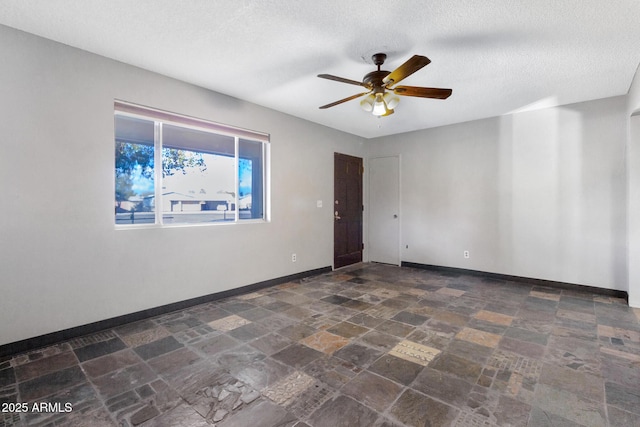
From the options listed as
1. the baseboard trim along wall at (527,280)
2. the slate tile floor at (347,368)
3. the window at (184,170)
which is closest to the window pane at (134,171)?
the window at (184,170)

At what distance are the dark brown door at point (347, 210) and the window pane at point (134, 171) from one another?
10.6 ft

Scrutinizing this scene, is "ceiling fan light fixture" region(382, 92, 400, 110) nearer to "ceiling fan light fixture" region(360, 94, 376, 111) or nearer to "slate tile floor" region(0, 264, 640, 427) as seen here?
"ceiling fan light fixture" region(360, 94, 376, 111)

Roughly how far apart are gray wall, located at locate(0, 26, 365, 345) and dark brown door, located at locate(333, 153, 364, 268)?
7.81ft

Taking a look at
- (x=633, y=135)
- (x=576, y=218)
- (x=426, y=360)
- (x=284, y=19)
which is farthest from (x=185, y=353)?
(x=633, y=135)

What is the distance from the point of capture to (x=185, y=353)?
2.47 meters

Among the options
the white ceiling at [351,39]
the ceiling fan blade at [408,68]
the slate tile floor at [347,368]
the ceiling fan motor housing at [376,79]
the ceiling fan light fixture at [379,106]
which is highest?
the white ceiling at [351,39]

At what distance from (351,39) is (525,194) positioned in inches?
149

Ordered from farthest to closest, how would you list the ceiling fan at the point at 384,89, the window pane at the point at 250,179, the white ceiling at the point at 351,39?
the window pane at the point at 250,179, the ceiling fan at the point at 384,89, the white ceiling at the point at 351,39

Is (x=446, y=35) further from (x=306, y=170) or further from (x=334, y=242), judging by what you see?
(x=334, y=242)

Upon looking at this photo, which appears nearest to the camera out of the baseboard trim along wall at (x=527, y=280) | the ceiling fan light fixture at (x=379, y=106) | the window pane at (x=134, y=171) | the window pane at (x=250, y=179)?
the ceiling fan light fixture at (x=379, y=106)

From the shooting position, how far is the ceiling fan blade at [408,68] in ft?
7.20

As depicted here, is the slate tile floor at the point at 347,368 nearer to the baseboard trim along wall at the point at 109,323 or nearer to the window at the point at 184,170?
the baseboard trim along wall at the point at 109,323

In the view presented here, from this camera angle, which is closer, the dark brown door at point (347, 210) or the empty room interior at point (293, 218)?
the empty room interior at point (293, 218)

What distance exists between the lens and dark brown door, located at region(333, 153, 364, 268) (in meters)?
5.68
